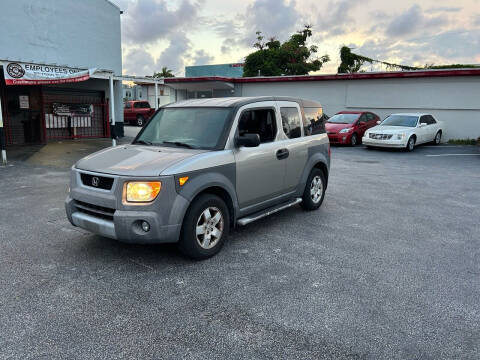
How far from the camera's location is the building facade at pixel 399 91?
19.4 meters

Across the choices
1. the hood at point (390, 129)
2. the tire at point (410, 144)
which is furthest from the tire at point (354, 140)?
the tire at point (410, 144)

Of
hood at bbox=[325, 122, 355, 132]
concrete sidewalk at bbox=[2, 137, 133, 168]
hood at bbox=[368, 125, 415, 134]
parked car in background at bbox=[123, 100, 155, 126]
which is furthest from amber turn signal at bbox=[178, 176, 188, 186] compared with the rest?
parked car in background at bbox=[123, 100, 155, 126]

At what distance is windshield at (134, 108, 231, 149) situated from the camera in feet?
16.0

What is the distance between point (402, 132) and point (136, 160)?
13.7 metres

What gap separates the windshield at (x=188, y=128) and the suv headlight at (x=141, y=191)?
98 cm

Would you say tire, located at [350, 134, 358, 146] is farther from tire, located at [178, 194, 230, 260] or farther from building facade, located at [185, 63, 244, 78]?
building facade, located at [185, 63, 244, 78]

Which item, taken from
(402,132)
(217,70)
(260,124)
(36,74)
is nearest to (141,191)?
(260,124)

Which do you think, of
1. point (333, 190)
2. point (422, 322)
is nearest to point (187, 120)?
point (422, 322)

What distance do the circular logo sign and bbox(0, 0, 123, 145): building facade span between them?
1259 mm

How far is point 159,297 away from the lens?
3645mm

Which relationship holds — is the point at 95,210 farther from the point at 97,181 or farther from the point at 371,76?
the point at 371,76

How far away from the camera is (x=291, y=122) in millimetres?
6008

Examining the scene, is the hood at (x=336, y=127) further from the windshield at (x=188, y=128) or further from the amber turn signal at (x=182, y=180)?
the amber turn signal at (x=182, y=180)

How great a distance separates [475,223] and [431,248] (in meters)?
1.78
